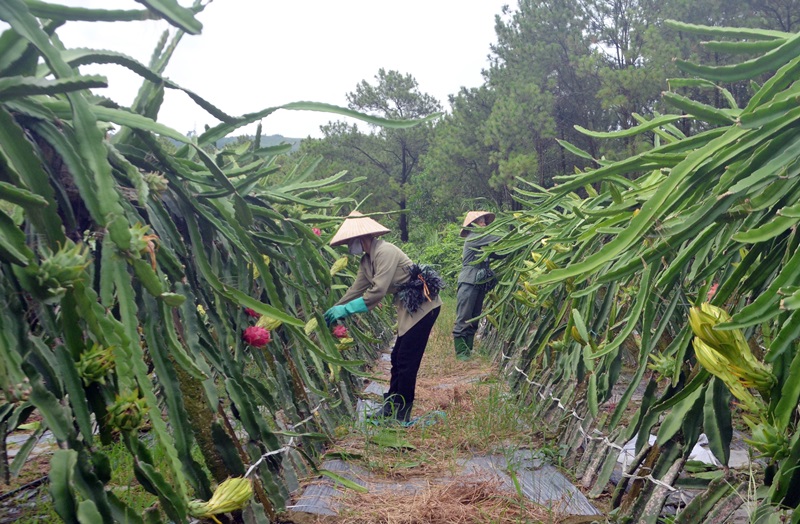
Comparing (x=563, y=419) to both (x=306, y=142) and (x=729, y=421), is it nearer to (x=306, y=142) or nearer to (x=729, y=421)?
(x=729, y=421)

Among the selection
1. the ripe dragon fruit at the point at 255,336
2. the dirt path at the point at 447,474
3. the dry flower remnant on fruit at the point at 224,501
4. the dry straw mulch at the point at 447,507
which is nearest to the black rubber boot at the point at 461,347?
the dirt path at the point at 447,474

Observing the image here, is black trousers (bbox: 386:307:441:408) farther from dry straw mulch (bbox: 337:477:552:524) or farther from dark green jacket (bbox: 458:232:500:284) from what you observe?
dark green jacket (bbox: 458:232:500:284)

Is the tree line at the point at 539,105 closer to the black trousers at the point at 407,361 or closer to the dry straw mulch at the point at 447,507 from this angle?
the black trousers at the point at 407,361

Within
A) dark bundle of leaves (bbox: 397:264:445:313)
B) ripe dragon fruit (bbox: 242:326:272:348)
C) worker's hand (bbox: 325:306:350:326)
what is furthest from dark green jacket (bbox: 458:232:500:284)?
ripe dragon fruit (bbox: 242:326:272:348)

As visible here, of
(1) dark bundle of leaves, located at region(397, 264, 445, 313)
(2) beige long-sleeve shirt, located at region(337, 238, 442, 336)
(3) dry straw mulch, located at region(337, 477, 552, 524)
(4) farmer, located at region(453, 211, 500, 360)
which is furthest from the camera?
(4) farmer, located at region(453, 211, 500, 360)

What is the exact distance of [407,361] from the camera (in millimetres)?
3434

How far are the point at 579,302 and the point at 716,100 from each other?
10.3m

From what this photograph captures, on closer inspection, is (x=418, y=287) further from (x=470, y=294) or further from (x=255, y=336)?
(x=470, y=294)

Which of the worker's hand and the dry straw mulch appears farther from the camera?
the worker's hand

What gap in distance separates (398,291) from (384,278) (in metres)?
0.23

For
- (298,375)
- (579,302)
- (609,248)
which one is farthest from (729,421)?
(298,375)

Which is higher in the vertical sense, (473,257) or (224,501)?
(473,257)

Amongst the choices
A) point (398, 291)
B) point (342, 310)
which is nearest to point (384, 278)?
point (398, 291)

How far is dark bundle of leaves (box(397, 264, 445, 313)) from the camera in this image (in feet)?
11.4
